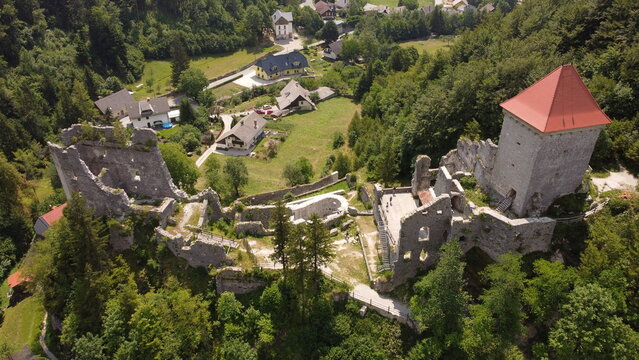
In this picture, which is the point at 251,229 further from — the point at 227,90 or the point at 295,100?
the point at 227,90

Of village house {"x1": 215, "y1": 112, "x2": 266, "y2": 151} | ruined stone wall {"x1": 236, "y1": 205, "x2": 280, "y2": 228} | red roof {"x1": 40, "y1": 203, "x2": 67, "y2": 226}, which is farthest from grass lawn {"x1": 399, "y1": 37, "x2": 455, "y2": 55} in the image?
red roof {"x1": 40, "y1": 203, "x2": 67, "y2": 226}

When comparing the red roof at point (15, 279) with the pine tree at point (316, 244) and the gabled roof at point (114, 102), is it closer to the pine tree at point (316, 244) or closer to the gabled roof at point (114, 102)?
the pine tree at point (316, 244)

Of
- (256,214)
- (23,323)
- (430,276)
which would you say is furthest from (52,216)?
(430,276)

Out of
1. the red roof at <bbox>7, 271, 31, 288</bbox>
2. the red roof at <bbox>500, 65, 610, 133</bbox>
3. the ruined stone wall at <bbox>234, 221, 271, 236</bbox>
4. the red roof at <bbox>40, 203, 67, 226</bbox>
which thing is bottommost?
the red roof at <bbox>7, 271, 31, 288</bbox>

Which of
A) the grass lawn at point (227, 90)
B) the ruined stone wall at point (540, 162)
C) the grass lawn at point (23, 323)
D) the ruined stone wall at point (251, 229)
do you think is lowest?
the grass lawn at point (23, 323)

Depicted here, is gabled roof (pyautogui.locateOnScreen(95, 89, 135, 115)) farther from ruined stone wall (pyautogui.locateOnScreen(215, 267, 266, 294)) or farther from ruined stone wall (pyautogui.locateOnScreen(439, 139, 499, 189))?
ruined stone wall (pyautogui.locateOnScreen(439, 139, 499, 189))

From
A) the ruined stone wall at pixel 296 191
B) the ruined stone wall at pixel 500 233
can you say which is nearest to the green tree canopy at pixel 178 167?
the ruined stone wall at pixel 296 191
